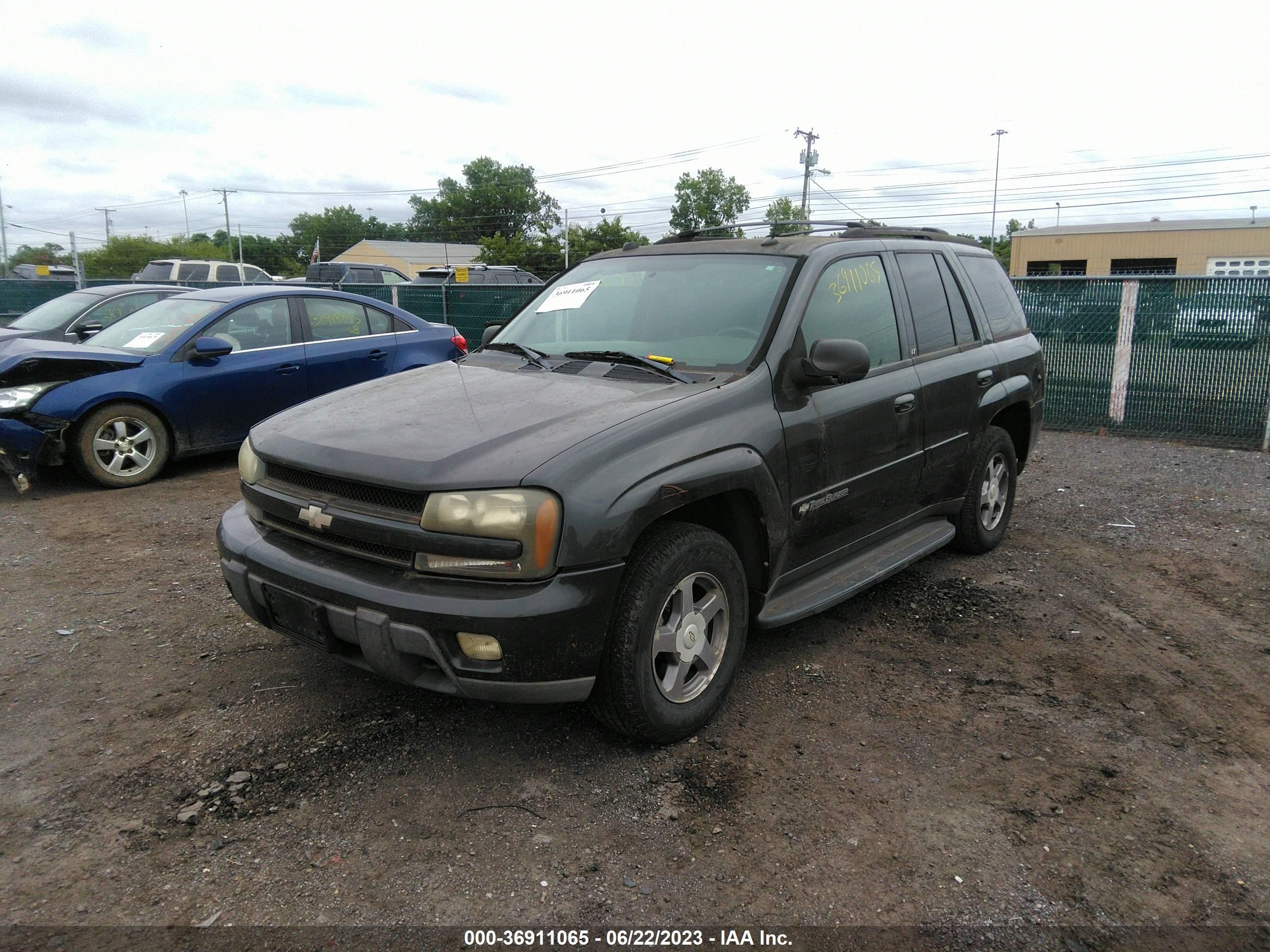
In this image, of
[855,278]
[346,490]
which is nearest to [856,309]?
[855,278]

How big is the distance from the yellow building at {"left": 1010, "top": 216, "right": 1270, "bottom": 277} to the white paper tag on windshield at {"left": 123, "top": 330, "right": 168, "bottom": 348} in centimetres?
4525

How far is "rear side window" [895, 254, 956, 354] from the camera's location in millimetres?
4621

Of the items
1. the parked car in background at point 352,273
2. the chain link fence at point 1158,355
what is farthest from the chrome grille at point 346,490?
the parked car in background at point 352,273

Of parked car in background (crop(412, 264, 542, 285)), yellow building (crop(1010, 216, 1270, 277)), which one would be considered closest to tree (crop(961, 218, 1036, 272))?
yellow building (crop(1010, 216, 1270, 277))

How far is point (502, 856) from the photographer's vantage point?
2.68 m

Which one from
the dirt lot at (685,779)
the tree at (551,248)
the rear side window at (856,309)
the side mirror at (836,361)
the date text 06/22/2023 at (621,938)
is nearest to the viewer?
the date text 06/22/2023 at (621,938)

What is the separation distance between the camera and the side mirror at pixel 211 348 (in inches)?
287

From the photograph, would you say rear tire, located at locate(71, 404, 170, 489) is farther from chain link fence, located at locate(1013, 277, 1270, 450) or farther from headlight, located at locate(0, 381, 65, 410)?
chain link fence, located at locate(1013, 277, 1270, 450)

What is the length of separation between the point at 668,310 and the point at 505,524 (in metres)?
1.67

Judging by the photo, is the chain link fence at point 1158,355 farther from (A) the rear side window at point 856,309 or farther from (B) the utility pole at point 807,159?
(B) the utility pole at point 807,159

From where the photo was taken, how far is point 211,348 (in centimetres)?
729

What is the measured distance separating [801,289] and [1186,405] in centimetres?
726

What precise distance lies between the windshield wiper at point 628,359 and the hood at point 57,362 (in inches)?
191

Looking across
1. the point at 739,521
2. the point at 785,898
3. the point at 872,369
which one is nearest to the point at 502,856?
the point at 785,898
